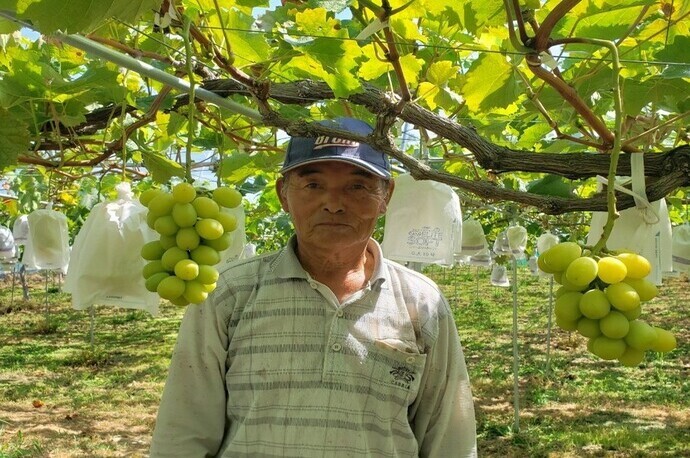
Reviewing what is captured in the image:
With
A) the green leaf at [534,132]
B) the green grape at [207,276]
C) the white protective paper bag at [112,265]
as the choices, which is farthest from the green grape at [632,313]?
the green leaf at [534,132]

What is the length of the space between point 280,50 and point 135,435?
4458 mm

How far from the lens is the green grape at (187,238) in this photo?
1.21 meters

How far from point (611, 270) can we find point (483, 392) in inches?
242

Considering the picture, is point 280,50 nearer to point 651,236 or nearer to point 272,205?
point 651,236

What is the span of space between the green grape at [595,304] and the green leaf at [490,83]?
0.89 metres

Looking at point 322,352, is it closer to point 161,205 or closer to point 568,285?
point 161,205

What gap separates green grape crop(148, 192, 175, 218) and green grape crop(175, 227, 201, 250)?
0.16ft

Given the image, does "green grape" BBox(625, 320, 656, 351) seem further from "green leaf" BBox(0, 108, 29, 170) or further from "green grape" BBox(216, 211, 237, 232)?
"green leaf" BBox(0, 108, 29, 170)

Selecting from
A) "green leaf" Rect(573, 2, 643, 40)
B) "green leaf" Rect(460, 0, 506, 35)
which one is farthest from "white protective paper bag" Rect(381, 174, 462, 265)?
"green leaf" Rect(460, 0, 506, 35)

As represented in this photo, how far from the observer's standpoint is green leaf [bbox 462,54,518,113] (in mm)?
1708

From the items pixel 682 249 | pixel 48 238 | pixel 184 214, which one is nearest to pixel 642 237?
pixel 184 214

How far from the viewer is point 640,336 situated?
982 millimetres

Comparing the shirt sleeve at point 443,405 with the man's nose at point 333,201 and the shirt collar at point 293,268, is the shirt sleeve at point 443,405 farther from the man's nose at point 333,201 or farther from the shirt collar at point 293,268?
the man's nose at point 333,201

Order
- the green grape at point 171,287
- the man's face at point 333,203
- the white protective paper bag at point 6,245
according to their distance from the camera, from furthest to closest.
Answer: the white protective paper bag at point 6,245
the man's face at point 333,203
the green grape at point 171,287
